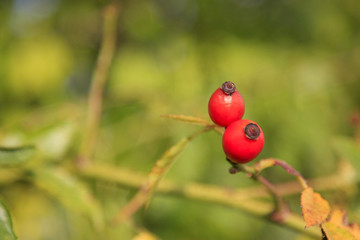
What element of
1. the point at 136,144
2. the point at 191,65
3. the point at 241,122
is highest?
the point at 241,122

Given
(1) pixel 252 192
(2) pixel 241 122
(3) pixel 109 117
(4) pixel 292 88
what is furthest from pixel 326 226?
(4) pixel 292 88

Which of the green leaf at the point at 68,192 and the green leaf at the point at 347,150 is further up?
the green leaf at the point at 347,150

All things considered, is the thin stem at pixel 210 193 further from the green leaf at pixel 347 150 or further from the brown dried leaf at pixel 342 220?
the green leaf at pixel 347 150

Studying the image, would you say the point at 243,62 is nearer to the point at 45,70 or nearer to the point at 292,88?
the point at 292,88

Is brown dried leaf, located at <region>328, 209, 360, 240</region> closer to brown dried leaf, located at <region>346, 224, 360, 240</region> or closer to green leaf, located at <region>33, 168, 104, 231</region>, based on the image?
brown dried leaf, located at <region>346, 224, 360, 240</region>

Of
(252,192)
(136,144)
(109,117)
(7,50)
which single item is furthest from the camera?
(7,50)

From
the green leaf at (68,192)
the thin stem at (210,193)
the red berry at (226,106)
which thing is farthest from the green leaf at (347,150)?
the green leaf at (68,192)
